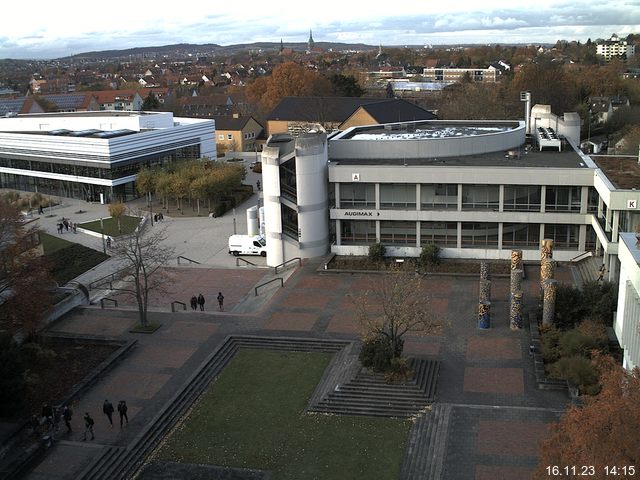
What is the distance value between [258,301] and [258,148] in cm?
6188

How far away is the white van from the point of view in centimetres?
4753

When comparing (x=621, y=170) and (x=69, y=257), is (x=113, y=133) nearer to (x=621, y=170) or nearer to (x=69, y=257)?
(x=69, y=257)

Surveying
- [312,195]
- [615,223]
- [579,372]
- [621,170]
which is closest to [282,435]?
[579,372]

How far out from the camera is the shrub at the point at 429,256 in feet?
138

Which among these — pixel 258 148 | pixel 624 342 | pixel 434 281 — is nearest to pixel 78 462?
pixel 624 342

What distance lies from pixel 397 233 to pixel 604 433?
99.1 feet

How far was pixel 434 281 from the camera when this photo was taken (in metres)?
40.1

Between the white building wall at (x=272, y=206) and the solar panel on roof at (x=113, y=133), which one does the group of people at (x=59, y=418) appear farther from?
the solar panel on roof at (x=113, y=133)

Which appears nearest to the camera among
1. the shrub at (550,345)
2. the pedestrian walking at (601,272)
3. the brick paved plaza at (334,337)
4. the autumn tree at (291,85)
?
the brick paved plaza at (334,337)

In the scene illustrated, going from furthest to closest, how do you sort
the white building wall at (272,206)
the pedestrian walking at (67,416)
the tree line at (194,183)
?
the tree line at (194,183) → the white building wall at (272,206) → the pedestrian walking at (67,416)

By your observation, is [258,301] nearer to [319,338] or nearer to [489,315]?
[319,338]

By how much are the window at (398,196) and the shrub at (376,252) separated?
269 centimetres

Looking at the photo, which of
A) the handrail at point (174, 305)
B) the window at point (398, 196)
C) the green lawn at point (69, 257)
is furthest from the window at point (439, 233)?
the green lawn at point (69, 257)

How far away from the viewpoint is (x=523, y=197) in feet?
139
